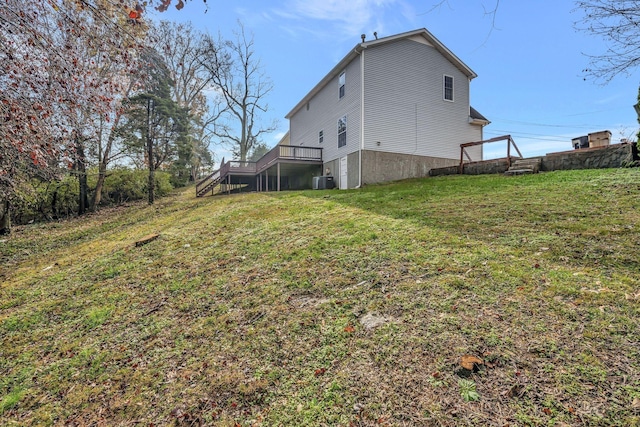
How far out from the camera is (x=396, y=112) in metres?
13.2

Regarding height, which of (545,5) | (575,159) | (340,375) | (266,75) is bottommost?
(340,375)

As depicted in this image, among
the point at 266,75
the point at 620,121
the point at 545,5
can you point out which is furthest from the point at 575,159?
the point at 266,75

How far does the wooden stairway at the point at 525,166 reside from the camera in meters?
9.45

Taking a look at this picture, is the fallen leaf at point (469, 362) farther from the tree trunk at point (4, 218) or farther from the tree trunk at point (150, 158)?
the tree trunk at point (150, 158)

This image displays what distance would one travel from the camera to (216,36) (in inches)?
947

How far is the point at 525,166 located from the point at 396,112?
5.53 m

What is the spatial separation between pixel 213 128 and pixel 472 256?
29.4 metres

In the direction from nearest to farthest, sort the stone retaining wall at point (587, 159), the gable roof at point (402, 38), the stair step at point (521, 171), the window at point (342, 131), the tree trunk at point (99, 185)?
the stone retaining wall at point (587, 159) → the stair step at point (521, 171) → the gable roof at point (402, 38) → the window at point (342, 131) → the tree trunk at point (99, 185)

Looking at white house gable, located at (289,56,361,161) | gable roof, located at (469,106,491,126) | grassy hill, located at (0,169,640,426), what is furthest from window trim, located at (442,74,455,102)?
grassy hill, located at (0,169,640,426)

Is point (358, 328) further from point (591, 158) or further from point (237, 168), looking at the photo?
point (237, 168)

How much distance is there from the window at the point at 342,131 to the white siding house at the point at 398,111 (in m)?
0.04

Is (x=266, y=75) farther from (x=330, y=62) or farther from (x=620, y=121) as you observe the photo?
(x=620, y=121)

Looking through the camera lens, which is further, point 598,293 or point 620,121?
point 620,121

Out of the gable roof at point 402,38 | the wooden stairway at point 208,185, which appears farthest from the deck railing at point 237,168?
the gable roof at point 402,38
